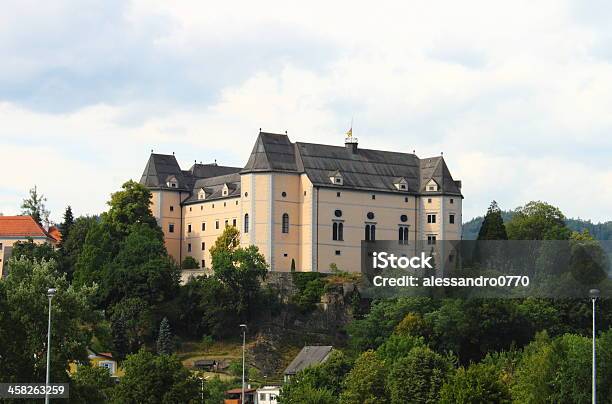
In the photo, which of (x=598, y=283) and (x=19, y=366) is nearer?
(x=19, y=366)

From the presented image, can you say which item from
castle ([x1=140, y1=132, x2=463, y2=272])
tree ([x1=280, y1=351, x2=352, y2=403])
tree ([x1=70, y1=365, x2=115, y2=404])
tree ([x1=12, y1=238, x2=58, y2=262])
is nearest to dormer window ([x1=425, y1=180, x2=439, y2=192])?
castle ([x1=140, y1=132, x2=463, y2=272])

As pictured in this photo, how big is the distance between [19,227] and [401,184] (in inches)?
1517

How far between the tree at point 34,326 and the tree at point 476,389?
2292 centimetres

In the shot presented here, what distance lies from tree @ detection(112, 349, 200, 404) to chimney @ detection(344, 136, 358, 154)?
221 feet


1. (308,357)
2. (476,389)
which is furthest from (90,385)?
(308,357)

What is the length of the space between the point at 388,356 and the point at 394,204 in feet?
103

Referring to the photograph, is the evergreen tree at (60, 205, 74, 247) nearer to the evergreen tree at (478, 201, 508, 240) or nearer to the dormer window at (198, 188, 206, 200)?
the dormer window at (198, 188, 206, 200)

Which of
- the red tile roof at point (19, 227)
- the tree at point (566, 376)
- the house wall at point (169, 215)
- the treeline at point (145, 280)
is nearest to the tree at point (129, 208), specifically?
the treeline at point (145, 280)

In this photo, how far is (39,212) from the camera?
16325cm

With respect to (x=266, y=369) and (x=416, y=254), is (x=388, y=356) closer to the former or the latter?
(x=266, y=369)

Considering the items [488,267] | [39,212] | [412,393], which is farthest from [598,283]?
[39,212]

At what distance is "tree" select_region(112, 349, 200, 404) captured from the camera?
247 ft

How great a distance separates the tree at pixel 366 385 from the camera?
301 ft

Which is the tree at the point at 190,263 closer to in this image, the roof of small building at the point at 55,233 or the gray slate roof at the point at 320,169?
the gray slate roof at the point at 320,169
